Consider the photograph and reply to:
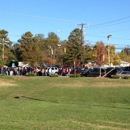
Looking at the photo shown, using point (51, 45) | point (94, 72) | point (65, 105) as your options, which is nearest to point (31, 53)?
point (51, 45)

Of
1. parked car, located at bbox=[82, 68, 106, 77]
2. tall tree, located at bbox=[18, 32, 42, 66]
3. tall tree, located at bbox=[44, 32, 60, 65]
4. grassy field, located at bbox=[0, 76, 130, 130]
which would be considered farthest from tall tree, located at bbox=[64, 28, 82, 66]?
grassy field, located at bbox=[0, 76, 130, 130]

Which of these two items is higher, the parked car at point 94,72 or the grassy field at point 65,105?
the parked car at point 94,72

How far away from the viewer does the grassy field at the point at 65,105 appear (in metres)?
9.37

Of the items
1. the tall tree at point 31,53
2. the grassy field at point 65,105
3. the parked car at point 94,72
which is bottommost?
the grassy field at point 65,105

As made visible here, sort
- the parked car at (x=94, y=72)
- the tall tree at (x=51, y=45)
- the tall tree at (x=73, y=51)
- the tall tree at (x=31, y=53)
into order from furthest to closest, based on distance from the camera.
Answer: the tall tree at (x=51, y=45) → the tall tree at (x=31, y=53) → the tall tree at (x=73, y=51) → the parked car at (x=94, y=72)

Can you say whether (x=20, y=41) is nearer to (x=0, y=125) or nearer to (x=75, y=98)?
(x=75, y=98)

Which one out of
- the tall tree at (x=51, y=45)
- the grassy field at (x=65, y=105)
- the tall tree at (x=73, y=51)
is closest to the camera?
the grassy field at (x=65, y=105)

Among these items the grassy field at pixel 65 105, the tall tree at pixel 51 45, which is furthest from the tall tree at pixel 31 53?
the grassy field at pixel 65 105

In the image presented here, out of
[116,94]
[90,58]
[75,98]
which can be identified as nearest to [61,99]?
[75,98]

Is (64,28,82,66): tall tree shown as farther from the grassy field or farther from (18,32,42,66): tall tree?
the grassy field

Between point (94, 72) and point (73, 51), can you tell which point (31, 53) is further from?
point (94, 72)

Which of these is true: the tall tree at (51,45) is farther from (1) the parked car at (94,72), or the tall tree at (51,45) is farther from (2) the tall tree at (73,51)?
(1) the parked car at (94,72)

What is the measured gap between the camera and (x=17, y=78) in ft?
121

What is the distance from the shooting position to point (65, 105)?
55.4 ft
